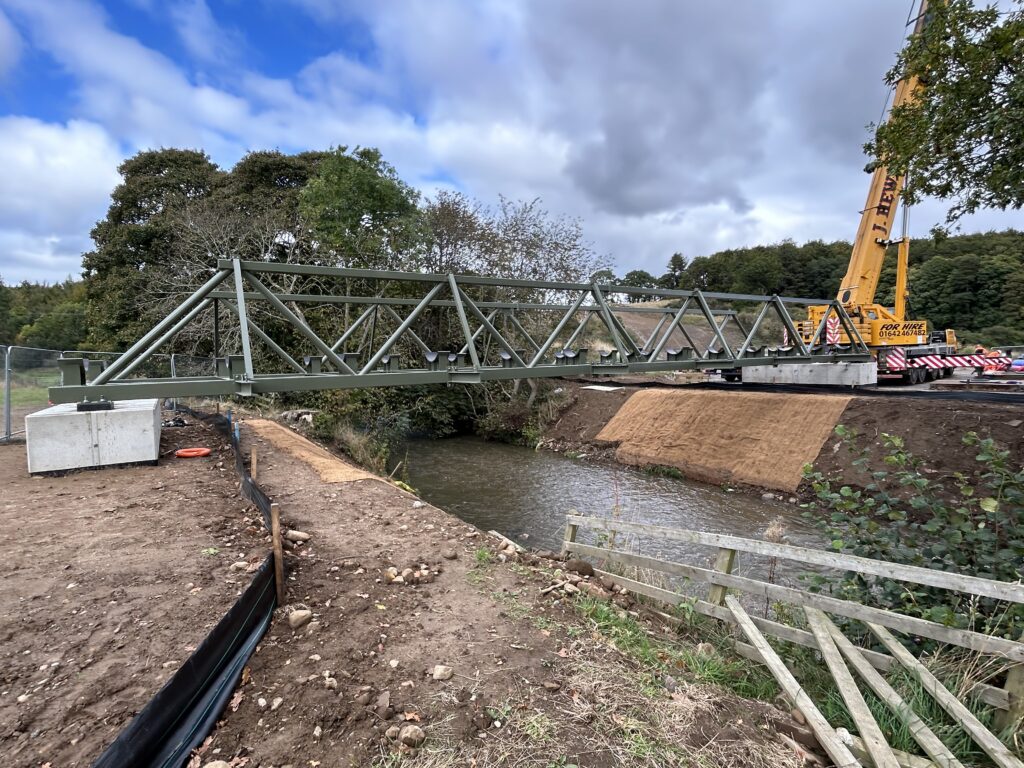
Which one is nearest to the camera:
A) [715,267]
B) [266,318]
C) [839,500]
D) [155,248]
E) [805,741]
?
[805,741]

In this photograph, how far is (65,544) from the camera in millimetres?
4789

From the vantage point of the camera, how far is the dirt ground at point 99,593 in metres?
2.61

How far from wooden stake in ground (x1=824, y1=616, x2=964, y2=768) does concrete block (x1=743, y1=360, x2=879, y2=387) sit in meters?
11.9

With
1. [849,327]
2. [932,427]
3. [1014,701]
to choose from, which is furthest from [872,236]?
[1014,701]

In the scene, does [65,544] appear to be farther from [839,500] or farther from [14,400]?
[14,400]

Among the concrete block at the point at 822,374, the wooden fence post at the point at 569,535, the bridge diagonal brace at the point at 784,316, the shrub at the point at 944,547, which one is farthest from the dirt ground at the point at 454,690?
the concrete block at the point at 822,374

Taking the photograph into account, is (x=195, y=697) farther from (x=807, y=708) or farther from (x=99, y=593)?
(x=807, y=708)

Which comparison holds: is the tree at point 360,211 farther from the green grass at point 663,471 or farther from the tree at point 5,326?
the tree at point 5,326

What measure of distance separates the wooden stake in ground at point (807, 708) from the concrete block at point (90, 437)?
844 centimetres

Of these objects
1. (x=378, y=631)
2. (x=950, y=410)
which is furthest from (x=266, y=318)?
(x=950, y=410)

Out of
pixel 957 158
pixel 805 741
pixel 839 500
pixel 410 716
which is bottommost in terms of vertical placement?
pixel 805 741

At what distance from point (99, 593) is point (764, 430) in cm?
1409

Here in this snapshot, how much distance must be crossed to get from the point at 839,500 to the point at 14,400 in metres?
15.4

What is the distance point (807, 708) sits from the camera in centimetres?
308
